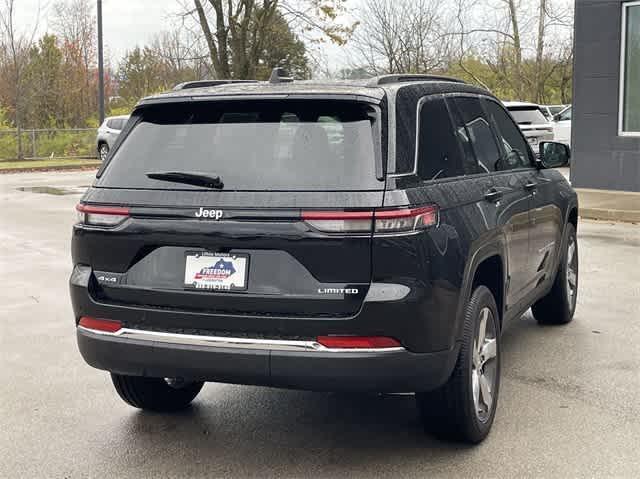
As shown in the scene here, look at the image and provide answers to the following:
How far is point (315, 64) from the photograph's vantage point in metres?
38.5

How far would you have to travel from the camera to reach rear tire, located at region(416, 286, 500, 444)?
4195mm

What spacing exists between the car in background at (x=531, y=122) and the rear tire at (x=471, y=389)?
18062mm

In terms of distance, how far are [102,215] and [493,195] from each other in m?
2.02

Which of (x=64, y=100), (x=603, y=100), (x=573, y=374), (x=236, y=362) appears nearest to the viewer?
(x=236, y=362)

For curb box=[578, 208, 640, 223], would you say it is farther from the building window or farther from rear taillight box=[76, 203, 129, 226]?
rear taillight box=[76, 203, 129, 226]

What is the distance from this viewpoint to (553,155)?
623 centimetres

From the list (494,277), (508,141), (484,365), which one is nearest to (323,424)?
(484,365)

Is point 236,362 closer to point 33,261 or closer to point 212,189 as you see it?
point 212,189

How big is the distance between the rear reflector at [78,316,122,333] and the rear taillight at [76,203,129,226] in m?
0.44

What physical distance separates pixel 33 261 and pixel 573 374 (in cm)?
695

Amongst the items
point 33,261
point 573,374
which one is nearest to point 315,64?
point 33,261

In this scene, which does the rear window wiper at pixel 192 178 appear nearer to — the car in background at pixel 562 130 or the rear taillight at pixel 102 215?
the rear taillight at pixel 102 215

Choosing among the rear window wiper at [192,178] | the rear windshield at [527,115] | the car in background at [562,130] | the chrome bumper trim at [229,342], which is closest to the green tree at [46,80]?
the car in background at [562,130]

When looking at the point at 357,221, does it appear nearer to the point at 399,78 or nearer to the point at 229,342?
the point at 229,342
